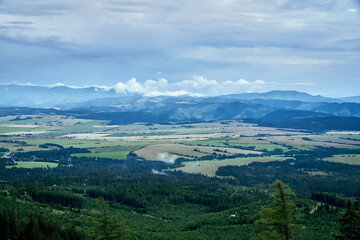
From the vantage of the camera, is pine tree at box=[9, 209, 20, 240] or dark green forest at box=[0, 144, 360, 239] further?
dark green forest at box=[0, 144, 360, 239]

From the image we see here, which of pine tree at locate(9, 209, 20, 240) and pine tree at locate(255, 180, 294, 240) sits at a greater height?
pine tree at locate(255, 180, 294, 240)

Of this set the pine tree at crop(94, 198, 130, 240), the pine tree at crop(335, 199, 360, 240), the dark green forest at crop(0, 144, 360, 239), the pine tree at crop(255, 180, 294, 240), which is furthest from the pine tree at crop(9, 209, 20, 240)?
the pine tree at crop(335, 199, 360, 240)

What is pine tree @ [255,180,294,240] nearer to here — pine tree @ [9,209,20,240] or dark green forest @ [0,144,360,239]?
dark green forest @ [0,144,360,239]

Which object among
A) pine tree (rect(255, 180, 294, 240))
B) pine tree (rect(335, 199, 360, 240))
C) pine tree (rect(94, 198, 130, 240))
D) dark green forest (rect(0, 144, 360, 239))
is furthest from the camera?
dark green forest (rect(0, 144, 360, 239))

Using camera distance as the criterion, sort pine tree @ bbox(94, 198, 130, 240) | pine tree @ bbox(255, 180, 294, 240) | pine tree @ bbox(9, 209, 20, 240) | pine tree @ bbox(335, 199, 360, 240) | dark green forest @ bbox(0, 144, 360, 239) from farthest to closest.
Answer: dark green forest @ bbox(0, 144, 360, 239), pine tree @ bbox(9, 209, 20, 240), pine tree @ bbox(94, 198, 130, 240), pine tree @ bbox(255, 180, 294, 240), pine tree @ bbox(335, 199, 360, 240)

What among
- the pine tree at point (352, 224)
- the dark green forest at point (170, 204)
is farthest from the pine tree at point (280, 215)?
the pine tree at point (352, 224)

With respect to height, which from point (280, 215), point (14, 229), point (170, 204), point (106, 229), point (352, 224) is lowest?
point (170, 204)

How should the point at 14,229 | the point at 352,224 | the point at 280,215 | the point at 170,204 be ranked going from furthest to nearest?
1. the point at 170,204
2. the point at 14,229
3. the point at 280,215
4. the point at 352,224

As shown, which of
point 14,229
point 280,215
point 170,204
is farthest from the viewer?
point 170,204

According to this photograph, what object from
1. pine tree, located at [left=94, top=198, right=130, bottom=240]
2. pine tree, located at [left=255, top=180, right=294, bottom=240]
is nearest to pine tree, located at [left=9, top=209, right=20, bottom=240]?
pine tree, located at [left=94, top=198, right=130, bottom=240]

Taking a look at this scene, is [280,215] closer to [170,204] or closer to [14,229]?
A: [14,229]

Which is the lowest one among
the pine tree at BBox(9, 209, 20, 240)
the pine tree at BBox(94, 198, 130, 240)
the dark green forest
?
the dark green forest

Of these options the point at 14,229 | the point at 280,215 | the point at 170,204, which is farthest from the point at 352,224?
the point at 170,204
